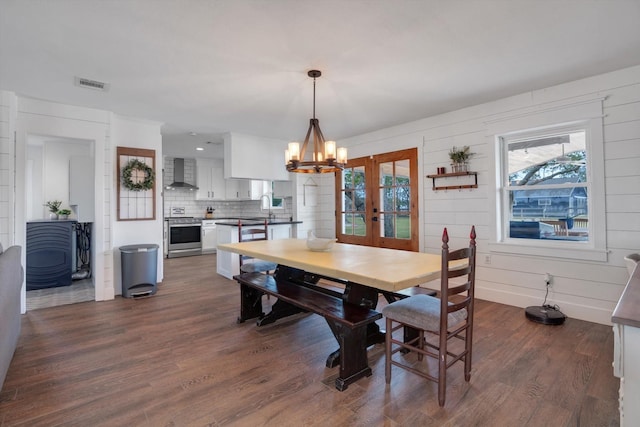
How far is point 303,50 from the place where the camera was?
2.50 m

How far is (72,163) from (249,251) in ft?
13.4

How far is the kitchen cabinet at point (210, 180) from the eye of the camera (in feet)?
25.8

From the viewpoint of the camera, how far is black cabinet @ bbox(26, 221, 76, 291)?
14.8 feet

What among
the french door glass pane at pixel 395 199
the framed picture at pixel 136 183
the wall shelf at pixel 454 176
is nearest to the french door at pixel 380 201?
the french door glass pane at pixel 395 199

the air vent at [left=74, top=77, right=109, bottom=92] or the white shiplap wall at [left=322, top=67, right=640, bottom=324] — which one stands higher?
the air vent at [left=74, top=77, right=109, bottom=92]

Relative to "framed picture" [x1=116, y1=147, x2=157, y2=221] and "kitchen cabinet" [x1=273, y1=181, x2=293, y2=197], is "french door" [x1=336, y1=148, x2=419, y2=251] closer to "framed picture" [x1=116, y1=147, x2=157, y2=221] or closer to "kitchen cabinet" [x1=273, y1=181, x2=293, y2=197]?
"kitchen cabinet" [x1=273, y1=181, x2=293, y2=197]

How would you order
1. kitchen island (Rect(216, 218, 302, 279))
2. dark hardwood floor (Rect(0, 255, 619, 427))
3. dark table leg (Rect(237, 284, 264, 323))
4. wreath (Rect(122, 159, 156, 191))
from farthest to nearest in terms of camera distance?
kitchen island (Rect(216, 218, 302, 279)) < wreath (Rect(122, 159, 156, 191)) < dark table leg (Rect(237, 284, 264, 323)) < dark hardwood floor (Rect(0, 255, 619, 427))

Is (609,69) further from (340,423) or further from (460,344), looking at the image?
(340,423)

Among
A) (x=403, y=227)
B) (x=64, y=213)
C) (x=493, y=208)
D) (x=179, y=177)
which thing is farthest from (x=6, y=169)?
(x=493, y=208)

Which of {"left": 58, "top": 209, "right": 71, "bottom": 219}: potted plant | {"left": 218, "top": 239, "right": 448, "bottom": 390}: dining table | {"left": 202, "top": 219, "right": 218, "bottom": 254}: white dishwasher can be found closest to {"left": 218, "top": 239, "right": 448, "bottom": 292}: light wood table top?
{"left": 218, "top": 239, "right": 448, "bottom": 390}: dining table

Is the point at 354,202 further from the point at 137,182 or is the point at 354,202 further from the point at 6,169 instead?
the point at 6,169

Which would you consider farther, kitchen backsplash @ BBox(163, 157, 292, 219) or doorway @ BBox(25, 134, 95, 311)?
kitchen backsplash @ BBox(163, 157, 292, 219)

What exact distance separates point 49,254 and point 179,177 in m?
3.47

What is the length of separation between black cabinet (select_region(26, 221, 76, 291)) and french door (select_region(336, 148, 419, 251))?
4.31m
